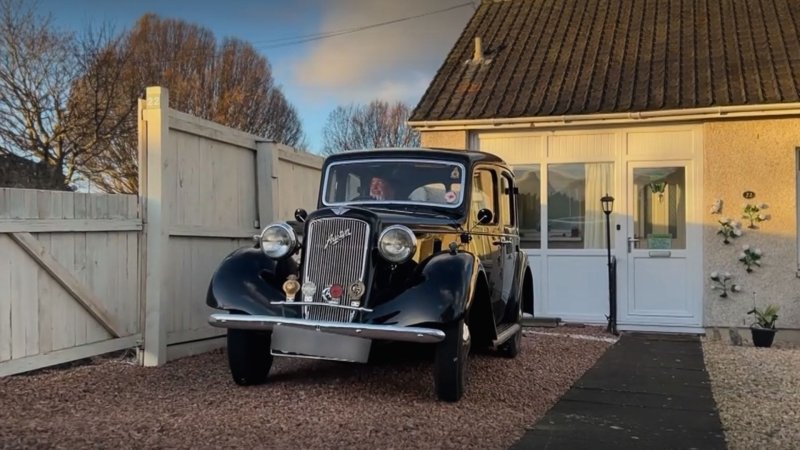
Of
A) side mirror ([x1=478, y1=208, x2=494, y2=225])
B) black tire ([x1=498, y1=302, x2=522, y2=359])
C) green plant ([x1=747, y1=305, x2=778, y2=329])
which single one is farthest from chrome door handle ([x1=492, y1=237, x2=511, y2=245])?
green plant ([x1=747, y1=305, x2=778, y2=329])

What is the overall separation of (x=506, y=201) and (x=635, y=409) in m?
2.57

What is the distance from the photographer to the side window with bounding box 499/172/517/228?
22.7 ft

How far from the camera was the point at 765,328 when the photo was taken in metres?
8.38

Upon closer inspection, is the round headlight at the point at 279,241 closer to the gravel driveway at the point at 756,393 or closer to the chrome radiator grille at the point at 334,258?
the chrome radiator grille at the point at 334,258

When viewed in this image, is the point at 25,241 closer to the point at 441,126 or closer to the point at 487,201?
the point at 487,201

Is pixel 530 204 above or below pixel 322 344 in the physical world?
above

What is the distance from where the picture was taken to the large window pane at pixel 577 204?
977 centimetres

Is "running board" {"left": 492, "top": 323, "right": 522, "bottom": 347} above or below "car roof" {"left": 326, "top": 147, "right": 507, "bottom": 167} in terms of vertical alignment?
below

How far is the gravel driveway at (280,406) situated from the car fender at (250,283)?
672 mm

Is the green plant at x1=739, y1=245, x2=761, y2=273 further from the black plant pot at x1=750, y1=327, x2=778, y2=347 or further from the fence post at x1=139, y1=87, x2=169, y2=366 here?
the fence post at x1=139, y1=87, x2=169, y2=366

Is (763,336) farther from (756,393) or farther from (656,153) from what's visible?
(756,393)

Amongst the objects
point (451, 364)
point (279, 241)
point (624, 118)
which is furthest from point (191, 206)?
point (624, 118)

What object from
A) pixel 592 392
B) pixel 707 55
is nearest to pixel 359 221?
pixel 592 392

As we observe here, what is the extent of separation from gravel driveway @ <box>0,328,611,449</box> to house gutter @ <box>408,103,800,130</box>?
392 centimetres
